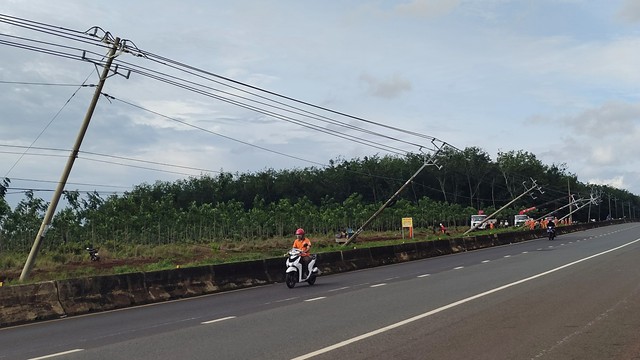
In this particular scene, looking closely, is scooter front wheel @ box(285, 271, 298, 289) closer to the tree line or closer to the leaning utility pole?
the leaning utility pole

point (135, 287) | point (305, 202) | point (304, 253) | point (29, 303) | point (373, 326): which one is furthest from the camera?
point (305, 202)

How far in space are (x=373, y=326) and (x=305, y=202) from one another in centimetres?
7244

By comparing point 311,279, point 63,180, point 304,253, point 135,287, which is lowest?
point 311,279

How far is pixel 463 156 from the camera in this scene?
129 m

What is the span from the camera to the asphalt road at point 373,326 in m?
8.66

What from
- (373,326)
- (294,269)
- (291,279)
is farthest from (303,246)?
(373,326)

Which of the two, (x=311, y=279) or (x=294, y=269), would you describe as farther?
(x=311, y=279)

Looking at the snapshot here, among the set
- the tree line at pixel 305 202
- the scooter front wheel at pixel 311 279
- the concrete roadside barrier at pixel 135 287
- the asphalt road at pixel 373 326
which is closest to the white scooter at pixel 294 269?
the scooter front wheel at pixel 311 279

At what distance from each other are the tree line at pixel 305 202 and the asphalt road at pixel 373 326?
76.3 feet

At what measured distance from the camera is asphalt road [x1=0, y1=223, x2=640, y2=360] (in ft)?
28.4

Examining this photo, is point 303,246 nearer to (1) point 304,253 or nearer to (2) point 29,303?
(1) point 304,253

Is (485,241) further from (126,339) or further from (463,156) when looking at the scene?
(463,156)

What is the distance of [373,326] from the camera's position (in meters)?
10.5

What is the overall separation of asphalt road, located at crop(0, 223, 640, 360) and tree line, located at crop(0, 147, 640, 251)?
2324 centimetres
